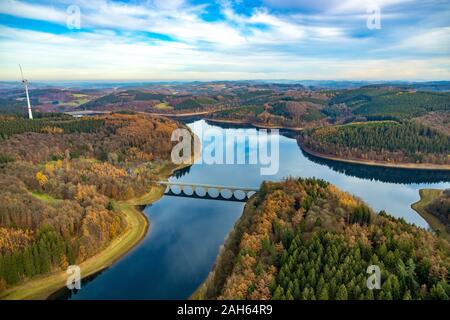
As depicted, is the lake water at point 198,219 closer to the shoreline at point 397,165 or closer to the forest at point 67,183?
the shoreline at point 397,165

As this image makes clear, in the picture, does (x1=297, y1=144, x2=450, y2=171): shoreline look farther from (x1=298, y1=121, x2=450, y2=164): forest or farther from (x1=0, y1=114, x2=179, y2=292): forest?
(x1=0, y1=114, x2=179, y2=292): forest

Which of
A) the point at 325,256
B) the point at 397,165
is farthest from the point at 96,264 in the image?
the point at 397,165

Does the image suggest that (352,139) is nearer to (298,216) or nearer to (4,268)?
(298,216)

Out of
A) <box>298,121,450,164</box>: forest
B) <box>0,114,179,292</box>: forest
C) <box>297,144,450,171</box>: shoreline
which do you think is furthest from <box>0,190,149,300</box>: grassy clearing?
<box>298,121,450,164</box>: forest

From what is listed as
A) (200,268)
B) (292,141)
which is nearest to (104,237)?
(200,268)

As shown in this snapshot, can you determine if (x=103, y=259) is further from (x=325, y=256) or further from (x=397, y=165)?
(x=397, y=165)

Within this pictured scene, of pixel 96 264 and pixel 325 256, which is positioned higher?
pixel 325 256

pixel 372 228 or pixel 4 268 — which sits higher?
pixel 372 228

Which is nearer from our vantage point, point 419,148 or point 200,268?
point 200,268
